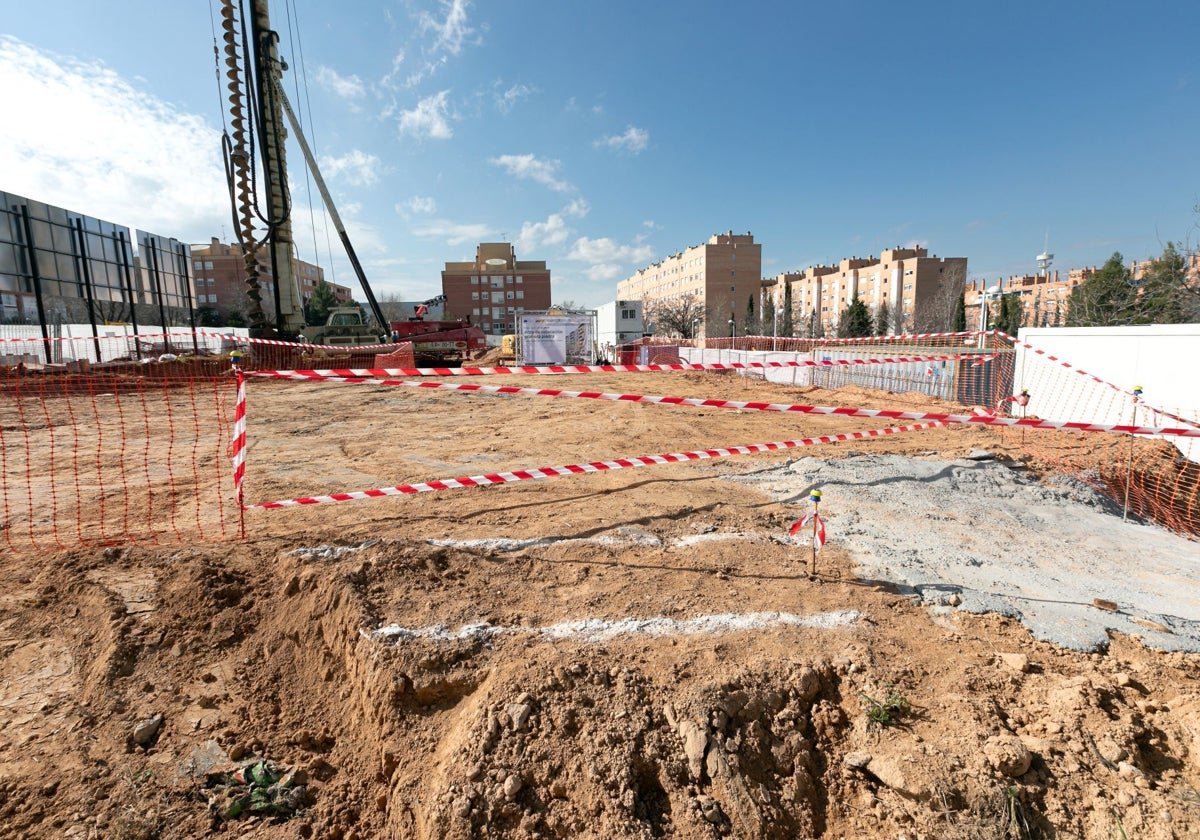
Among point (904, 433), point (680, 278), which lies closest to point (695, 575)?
point (904, 433)

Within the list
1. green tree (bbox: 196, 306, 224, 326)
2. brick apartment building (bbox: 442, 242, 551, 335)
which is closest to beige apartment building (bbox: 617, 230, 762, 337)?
brick apartment building (bbox: 442, 242, 551, 335)

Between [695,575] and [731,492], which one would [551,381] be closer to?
[731,492]

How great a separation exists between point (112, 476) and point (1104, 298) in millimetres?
45744

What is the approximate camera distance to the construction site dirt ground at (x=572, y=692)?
2.34 metres

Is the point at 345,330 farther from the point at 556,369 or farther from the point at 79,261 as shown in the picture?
the point at 556,369

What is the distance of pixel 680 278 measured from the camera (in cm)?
9338

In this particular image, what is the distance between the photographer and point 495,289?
85812mm

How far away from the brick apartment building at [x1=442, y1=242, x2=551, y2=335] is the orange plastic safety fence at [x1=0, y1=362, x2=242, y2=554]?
75328 millimetres

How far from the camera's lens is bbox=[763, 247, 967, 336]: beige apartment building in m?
57.7

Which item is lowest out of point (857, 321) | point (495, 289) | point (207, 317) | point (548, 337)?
point (548, 337)

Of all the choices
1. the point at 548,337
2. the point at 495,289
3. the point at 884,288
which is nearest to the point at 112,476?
the point at 548,337

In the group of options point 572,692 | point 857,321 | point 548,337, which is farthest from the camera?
point 857,321

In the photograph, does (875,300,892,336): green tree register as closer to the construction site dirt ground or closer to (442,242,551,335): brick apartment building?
(442,242,551,335): brick apartment building

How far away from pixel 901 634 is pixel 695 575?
1342 millimetres
